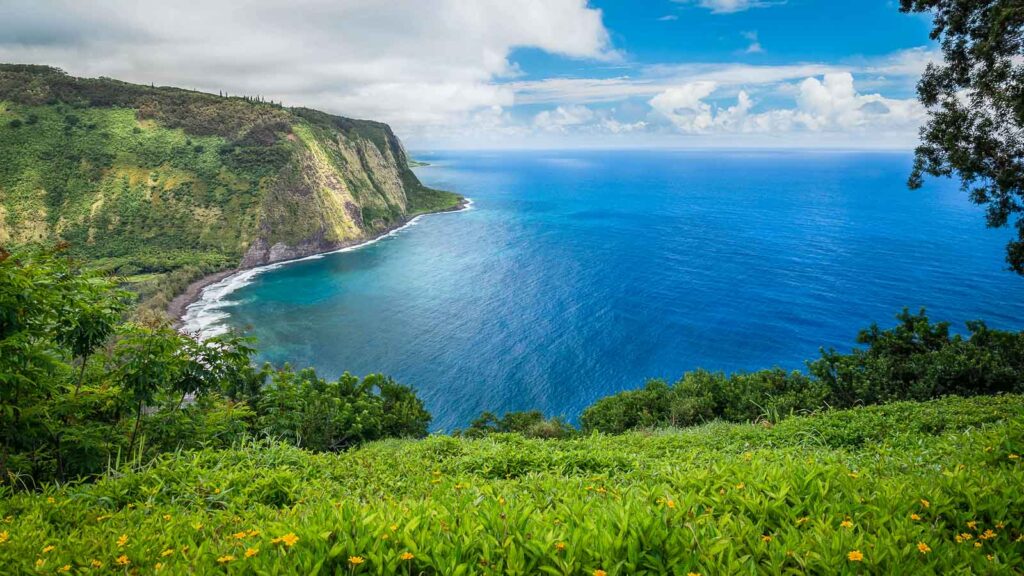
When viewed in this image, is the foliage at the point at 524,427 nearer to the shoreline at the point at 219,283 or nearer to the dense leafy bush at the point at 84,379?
the dense leafy bush at the point at 84,379

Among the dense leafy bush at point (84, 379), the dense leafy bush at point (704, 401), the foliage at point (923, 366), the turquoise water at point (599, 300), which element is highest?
the dense leafy bush at point (84, 379)

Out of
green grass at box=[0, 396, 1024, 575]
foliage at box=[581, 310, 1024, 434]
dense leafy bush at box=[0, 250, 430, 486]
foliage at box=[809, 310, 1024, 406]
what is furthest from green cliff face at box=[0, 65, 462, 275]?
foliage at box=[809, 310, 1024, 406]

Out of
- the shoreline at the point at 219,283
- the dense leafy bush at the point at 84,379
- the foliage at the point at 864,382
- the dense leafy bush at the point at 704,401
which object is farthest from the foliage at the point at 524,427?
the shoreline at the point at 219,283

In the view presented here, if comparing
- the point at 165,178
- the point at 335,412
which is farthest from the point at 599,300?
the point at 165,178

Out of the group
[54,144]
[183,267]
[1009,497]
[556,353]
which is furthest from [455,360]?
[54,144]

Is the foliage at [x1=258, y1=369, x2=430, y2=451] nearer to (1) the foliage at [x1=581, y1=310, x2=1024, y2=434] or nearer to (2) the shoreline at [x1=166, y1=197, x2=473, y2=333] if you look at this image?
(1) the foliage at [x1=581, y1=310, x2=1024, y2=434]

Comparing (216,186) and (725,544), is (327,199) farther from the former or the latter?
(725,544)

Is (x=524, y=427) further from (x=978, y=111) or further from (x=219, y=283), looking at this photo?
(x=219, y=283)
